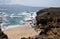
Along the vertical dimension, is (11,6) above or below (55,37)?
below

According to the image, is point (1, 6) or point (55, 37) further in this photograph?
point (1, 6)

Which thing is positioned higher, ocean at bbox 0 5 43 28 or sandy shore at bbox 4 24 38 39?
sandy shore at bbox 4 24 38 39

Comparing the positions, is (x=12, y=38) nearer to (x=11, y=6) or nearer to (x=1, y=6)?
(x=1, y=6)

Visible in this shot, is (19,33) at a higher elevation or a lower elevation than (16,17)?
higher

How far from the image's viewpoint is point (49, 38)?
26.7 ft

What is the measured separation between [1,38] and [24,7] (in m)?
37.1

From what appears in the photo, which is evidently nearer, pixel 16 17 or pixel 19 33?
pixel 19 33

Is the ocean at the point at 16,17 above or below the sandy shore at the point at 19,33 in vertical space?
below

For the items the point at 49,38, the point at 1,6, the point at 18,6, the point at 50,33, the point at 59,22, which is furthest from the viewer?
the point at 18,6

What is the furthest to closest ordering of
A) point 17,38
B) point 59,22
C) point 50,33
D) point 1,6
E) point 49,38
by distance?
point 1,6, point 17,38, point 59,22, point 50,33, point 49,38

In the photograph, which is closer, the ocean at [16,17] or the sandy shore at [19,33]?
the sandy shore at [19,33]

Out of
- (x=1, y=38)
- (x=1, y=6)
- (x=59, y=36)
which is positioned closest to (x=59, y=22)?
(x=59, y=36)

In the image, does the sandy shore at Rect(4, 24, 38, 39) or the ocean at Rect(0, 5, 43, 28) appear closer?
the sandy shore at Rect(4, 24, 38, 39)

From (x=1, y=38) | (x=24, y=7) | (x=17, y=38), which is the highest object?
(x=1, y=38)
